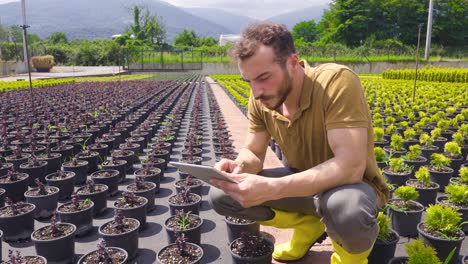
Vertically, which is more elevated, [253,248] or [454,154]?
[454,154]

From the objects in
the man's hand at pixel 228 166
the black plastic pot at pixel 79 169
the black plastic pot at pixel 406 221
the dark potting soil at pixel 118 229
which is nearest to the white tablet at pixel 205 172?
the man's hand at pixel 228 166

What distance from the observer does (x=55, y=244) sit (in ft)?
8.80

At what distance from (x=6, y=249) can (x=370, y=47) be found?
144 feet

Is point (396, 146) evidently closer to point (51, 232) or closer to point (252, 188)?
point (252, 188)

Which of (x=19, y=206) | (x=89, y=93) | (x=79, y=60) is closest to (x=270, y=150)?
(x=19, y=206)

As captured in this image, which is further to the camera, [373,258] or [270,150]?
[270,150]

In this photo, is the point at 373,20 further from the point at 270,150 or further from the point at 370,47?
the point at 270,150

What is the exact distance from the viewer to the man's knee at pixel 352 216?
6.21 feet

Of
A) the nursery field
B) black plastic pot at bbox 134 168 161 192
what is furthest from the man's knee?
black plastic pot at bbox 134 168 161 192

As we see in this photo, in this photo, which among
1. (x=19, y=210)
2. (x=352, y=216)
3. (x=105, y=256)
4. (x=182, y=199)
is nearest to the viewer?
(x=352, y=216)

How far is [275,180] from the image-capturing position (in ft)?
6.40

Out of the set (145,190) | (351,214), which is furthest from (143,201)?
(351,214)

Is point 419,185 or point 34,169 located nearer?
point 419,185

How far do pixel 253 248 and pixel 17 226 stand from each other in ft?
7.25
